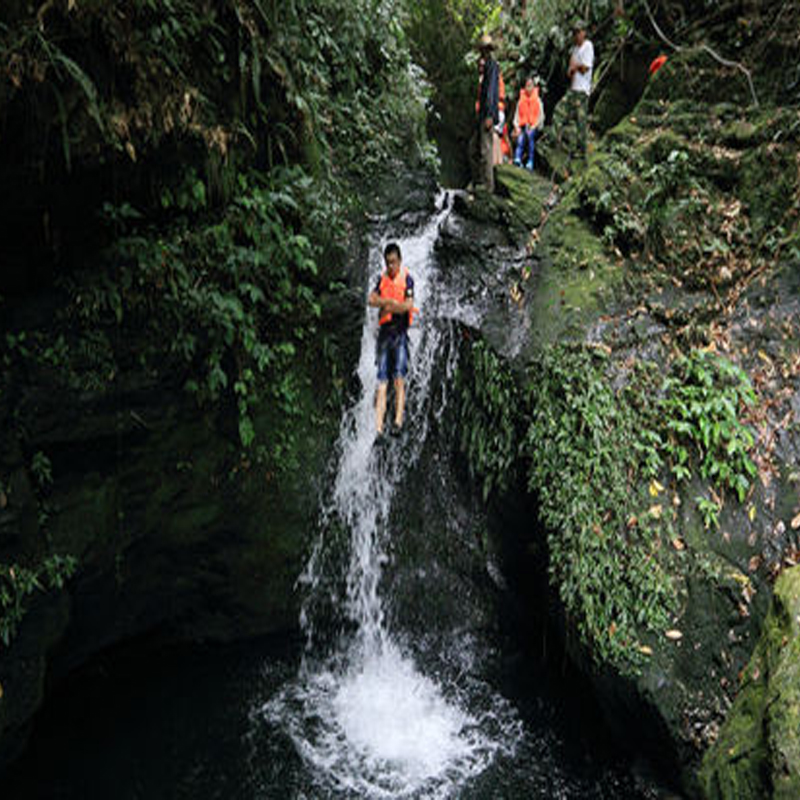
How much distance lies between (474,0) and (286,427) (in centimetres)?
1390

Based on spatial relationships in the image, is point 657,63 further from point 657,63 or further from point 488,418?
point 488,418

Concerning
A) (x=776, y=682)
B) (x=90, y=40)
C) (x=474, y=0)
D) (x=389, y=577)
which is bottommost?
(x=776, y=682)

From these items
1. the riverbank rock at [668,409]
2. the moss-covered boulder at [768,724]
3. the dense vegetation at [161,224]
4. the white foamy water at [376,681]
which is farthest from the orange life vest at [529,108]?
the moss-covered boulder at [768,724]

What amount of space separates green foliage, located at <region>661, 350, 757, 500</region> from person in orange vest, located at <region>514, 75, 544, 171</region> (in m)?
7.10

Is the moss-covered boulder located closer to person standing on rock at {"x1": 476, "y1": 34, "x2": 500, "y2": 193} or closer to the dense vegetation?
the dense vegetation

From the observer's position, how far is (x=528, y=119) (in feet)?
38.2

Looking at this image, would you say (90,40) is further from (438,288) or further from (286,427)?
(438,288)

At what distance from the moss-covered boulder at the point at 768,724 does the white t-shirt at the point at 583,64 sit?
868cm

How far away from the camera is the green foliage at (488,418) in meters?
6.90

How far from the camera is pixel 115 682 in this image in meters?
6.67

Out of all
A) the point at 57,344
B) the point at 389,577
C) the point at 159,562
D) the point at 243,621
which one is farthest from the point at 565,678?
the point at 57,344

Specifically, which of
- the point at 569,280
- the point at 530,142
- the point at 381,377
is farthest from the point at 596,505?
the point at 530,142

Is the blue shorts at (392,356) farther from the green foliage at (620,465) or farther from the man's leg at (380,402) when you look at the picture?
the green foliage at (620,465)

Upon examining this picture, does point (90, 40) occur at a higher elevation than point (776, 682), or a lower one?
higher
